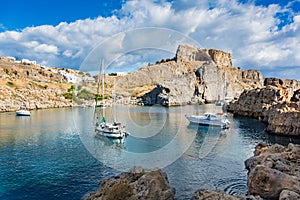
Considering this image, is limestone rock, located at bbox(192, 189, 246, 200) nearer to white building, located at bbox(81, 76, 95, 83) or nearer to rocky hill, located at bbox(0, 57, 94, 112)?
white building, located at bbox(81, 76, 95, 83)

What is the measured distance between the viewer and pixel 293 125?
168ft

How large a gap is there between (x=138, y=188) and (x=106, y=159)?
16393mm

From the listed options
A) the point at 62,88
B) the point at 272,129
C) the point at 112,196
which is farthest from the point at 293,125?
the point at 62,88

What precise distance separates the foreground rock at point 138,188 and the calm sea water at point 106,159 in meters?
3.37

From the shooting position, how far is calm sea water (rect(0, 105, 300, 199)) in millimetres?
24719

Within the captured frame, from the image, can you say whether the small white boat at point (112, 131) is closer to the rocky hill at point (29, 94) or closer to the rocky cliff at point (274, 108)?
the rocky cliff at point (274, 108)

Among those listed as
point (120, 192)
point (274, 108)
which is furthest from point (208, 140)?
point (120, 192)

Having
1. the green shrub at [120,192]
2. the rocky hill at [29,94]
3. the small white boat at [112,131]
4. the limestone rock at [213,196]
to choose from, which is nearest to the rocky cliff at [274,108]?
the small white boat at [112,131]

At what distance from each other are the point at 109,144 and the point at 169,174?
18.0 metres

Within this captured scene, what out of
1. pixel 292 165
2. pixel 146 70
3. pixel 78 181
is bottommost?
pixel 78 181

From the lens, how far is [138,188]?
18.7 meters

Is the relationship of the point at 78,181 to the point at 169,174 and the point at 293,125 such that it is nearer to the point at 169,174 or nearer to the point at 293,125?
the point at 169,174

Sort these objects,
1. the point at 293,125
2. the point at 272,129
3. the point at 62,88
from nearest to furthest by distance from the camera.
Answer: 1. the point at 293,125
2. the point at 272,129
3. the point at 62,88

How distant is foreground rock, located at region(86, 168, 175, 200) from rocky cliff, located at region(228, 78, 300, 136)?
40.8m
